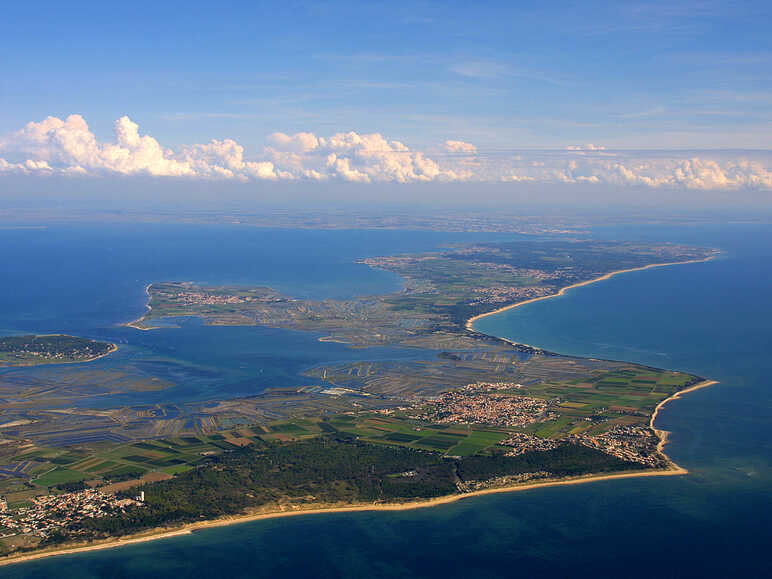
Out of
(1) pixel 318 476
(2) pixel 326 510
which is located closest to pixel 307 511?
(2) pixel 326 510

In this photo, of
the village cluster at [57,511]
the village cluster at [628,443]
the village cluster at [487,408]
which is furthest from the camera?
the village cluster at [487,408]

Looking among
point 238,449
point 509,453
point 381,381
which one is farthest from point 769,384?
point 238,449

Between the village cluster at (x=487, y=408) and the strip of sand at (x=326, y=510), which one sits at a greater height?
the village cluster at (x=487, y=408)

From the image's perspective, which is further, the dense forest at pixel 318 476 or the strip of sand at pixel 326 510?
the dense forest at pixel 318 476

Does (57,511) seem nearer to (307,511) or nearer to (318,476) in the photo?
(307,511)

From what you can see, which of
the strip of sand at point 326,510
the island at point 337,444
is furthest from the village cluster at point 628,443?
the strip of sand at point 326,510

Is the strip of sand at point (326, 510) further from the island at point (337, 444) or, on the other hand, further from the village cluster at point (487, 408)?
the village cluster at point (487, 408)
